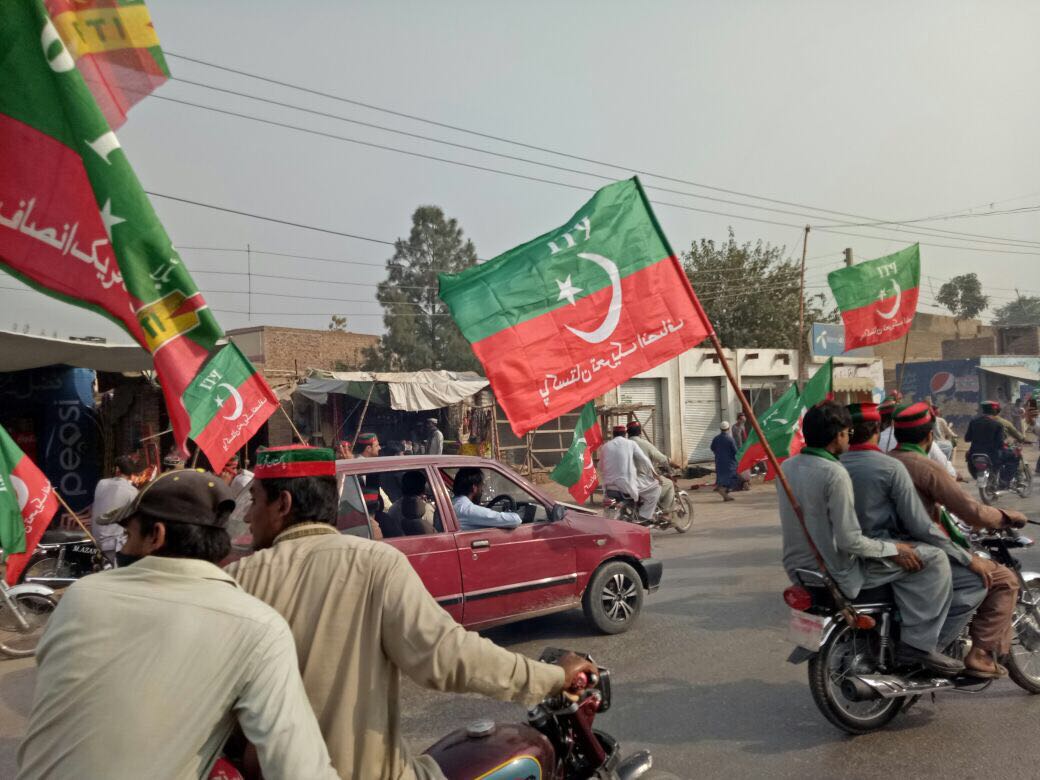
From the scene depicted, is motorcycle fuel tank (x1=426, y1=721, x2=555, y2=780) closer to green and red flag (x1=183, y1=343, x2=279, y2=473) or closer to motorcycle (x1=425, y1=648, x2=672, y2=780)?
motorcycle (x1=425, y1=648, x2=672, y2=780)

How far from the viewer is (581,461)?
42.8 ft

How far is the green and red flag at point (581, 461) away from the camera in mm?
13016

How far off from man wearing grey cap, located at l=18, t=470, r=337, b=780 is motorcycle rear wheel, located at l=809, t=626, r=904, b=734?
3.28 m

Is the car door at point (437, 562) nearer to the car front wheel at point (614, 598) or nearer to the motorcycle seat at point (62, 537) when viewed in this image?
the car front wheel at point (614, 598)

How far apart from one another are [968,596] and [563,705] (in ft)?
9.81

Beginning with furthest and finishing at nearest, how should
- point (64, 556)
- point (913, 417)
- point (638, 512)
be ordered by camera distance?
1. point (638, 512)
2. point (64, 556)
3. point (913, 417)

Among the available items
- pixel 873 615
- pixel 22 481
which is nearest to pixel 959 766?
pixel 873 615

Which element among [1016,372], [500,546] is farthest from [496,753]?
[1016,372]

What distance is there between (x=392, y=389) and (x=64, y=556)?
33.6 ft

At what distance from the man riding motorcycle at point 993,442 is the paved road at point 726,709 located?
6390 mm

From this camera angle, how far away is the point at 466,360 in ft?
146

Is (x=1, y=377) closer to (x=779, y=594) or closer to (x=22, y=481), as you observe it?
(x=22, y=481)

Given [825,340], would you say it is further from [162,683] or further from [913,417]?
[162,683]

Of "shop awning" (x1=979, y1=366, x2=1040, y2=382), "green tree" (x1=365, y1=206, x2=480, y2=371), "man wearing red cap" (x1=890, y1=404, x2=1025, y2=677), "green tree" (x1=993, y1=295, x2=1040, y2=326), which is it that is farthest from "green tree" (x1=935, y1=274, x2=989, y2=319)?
"man wearing red cap" (x1=890, y1=404, x2=1025, y2=677)
